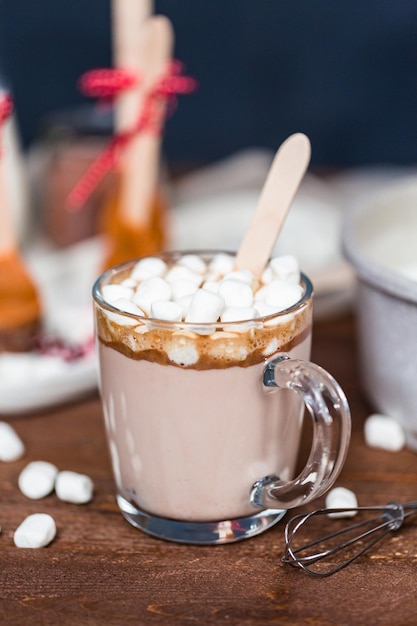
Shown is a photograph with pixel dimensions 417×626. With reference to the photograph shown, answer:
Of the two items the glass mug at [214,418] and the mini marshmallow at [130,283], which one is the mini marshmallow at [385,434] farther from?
the mini marshmallow at [130,283]

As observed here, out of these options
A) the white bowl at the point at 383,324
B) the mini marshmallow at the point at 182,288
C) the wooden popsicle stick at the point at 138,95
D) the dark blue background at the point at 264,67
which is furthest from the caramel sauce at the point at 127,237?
the dark blue background at the point at 264,67

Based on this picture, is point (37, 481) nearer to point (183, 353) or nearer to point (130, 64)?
point (183, 353)

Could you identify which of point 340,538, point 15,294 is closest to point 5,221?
point 15,294

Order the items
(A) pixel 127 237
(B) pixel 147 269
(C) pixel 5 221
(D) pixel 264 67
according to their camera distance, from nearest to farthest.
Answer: (B) pixel 147 269 < (C) pixel 5 221 < (A) pixel 127 237 < (D) pixel 264 67

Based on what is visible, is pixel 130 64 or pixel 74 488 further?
pixel 130 64

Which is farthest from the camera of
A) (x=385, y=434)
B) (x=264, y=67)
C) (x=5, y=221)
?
(x=264, y=67)

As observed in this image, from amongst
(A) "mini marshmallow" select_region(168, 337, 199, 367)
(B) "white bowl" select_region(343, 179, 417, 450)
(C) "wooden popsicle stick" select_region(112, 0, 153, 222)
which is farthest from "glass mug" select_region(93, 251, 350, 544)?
(C) "wooden popsicle stick" select_region(112, 0, 153, 222)

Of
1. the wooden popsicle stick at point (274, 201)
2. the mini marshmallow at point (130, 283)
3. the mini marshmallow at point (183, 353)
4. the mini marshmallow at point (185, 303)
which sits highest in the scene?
the wooden popsicle stick at point (274, 201)
